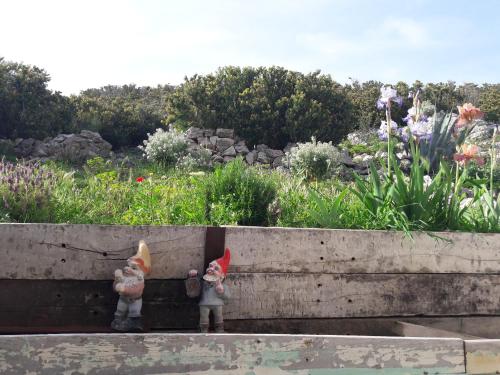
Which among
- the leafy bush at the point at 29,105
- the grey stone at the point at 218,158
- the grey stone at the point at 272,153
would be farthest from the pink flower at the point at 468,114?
the leafy bush at the point at 29,105

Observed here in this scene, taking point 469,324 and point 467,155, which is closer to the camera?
point 469,324

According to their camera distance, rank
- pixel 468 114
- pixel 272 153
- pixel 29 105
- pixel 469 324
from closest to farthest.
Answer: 1. pixel 469 324
2. pixel 468 114
3. pixel 272 153
4. pixel 29 105

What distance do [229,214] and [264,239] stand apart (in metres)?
0.85

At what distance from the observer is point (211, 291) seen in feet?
9.48

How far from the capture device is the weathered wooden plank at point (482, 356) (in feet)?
8.27

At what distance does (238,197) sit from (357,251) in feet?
3.92

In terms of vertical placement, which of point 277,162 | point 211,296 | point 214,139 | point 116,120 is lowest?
point 211,296

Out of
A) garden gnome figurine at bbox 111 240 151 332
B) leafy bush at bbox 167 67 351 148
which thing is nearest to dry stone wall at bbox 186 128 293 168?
leafy bush at bbox 167 67 351 148

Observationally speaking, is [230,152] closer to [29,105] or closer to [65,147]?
[65,147]

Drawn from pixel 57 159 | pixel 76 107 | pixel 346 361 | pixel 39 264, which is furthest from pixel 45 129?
pixel 346 361

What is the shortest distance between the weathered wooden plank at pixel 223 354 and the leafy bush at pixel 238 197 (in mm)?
1567

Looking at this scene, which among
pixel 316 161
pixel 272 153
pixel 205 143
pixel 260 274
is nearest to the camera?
pixel 260 274

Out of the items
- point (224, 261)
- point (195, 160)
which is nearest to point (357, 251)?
point (224, 261)

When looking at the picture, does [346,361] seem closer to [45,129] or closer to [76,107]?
[45,129]
